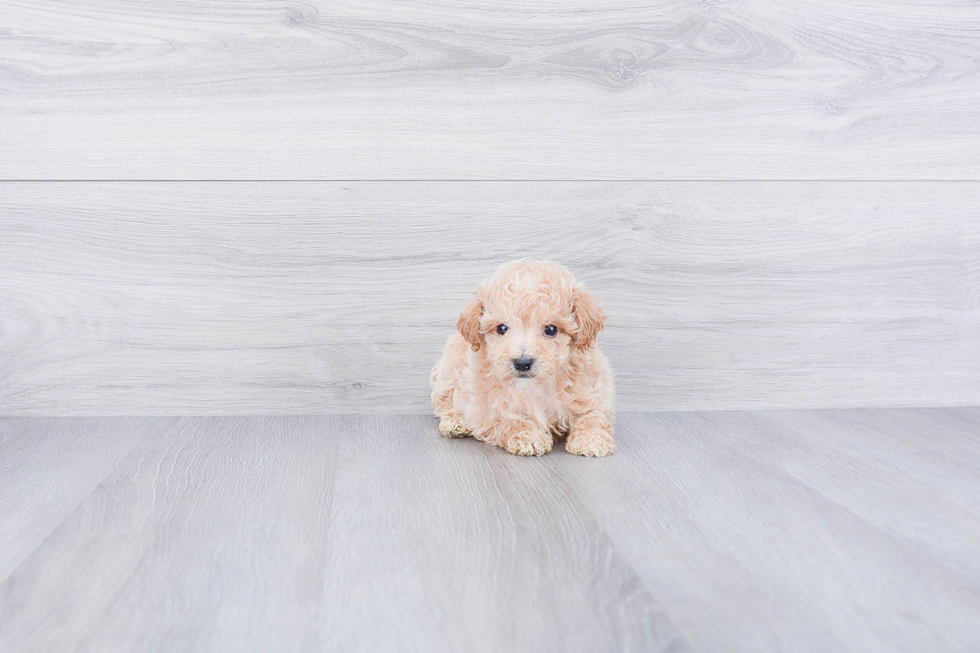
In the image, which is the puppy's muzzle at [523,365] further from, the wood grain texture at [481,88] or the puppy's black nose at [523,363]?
the wood grain texture at [481,88]

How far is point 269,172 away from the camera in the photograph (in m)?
1.40

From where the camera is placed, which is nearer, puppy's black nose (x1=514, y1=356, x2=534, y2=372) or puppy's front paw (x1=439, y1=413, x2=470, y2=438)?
puppy's black nose (x1=514, y1=356, x2=534, y2=372)

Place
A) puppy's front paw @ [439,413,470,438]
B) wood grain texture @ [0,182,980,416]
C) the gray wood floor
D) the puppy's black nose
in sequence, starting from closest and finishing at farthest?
1. the gray wood floor
2. the puppy's black nose
3. puppy's front paw @ [439,413,470,438]
4. wood grain texture @ [0,182,980,416]

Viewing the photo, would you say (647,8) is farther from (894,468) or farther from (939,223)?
(894,468)

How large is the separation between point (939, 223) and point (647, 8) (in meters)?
0.78

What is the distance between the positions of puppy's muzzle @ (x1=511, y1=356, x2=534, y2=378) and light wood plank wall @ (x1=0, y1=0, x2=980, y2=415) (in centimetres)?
35

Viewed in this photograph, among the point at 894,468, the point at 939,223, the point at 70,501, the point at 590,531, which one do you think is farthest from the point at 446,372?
the point at 939,223

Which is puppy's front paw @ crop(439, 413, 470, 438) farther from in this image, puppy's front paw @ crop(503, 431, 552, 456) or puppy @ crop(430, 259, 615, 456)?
puppy's front paw @ crop(503, 431, 552, 456)

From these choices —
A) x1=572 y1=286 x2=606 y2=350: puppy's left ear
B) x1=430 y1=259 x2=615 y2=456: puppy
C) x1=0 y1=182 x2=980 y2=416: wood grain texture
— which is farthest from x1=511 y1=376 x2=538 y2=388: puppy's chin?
x1=0 y1=182 x2=980 y2=416: wood grain texture

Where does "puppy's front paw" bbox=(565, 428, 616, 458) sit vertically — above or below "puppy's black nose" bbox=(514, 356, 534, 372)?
below

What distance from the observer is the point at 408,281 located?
143cm

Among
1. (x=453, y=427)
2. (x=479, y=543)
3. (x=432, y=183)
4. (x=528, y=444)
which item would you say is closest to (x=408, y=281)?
(x=432, y=183)

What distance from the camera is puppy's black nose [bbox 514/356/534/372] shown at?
1118 mm

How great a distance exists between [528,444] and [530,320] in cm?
22
